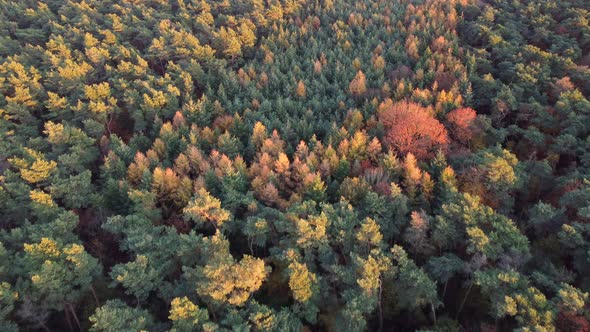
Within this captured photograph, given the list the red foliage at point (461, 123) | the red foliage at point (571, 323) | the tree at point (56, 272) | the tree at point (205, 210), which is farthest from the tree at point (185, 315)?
the red foliage at point (461, 123)

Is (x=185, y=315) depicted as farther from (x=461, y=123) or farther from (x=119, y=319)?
(x=461, y=123)

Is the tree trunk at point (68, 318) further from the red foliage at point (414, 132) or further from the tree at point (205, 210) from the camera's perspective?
the red foliage at point (414, 132)

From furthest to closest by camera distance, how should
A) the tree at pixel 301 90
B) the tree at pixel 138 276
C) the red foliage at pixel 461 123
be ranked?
the tree at pixel 301 90 < the red foliage at pixel 461 123 < the tree at pixel 138 276

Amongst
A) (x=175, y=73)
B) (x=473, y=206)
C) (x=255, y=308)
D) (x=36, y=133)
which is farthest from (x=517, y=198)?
(x=36, y=133)

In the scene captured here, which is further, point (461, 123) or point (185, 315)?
point (461, 123)

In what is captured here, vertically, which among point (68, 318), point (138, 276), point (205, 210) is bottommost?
point (68, 318)

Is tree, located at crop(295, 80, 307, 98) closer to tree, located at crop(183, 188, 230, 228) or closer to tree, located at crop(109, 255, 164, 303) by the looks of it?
tree, located at crop(183, 188, 230, 228)

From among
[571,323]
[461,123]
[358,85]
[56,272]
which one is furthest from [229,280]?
[358,85]
